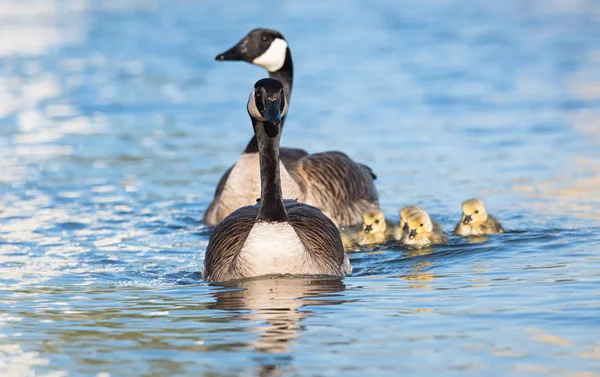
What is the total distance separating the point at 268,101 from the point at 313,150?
785 centimetres

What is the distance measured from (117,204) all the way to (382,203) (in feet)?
10.6

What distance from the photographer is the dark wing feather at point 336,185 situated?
13312 mm

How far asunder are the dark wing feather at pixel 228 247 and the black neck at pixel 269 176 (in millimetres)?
389

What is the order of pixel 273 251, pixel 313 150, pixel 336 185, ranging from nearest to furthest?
pixel 273 251 → pixel 336 185 → pixel 313 150

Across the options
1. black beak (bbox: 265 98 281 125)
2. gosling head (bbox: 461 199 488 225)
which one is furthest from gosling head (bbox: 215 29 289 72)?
black beak (bbox: 265 98 281 125)

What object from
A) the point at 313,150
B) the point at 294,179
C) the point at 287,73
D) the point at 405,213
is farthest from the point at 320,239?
the point at 313,150

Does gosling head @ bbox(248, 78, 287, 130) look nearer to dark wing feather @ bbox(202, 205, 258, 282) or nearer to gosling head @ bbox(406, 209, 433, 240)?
dark wing feather @ bbox(202, 205, 258, 282)

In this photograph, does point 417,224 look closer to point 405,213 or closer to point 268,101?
point 405,213

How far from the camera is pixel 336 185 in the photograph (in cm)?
1345

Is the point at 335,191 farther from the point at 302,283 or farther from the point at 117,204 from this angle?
the point at 302,283

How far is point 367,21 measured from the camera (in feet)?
106

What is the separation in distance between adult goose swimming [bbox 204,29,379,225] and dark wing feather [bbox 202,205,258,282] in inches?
91.0

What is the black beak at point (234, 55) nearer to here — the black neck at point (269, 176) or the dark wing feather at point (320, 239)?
the dark wing feather at point (320, 239)

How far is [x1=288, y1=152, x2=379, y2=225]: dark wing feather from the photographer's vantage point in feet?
43.7
